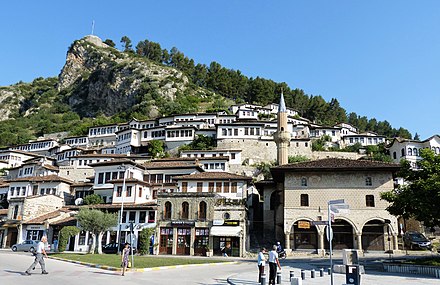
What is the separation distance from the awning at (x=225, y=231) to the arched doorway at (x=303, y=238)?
17.7 ft

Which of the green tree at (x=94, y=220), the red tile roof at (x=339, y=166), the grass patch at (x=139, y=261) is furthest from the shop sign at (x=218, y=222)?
the green tree at (x=94, y=220)

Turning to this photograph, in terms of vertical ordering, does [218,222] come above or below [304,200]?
below

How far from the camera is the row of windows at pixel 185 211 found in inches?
1444

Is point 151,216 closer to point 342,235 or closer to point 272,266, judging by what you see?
point 342,235

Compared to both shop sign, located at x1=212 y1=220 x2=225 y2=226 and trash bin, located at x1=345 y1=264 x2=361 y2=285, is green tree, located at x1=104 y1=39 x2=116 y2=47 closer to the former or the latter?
shop sign, located at x1=212 y1=220 x2=225 y2=226

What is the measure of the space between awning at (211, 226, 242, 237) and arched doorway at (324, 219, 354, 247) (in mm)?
8569

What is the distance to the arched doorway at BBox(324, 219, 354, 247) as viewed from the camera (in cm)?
3550

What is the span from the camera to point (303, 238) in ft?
120

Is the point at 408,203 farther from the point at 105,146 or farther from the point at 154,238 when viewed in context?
the point at 105,146

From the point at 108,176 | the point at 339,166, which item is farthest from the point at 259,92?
the point at 339,166

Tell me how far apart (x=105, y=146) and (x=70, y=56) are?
313 ft

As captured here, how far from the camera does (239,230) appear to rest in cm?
3522

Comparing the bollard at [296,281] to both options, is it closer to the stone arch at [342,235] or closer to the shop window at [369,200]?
the stone arch at [342,235]

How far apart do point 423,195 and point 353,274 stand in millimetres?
12254
